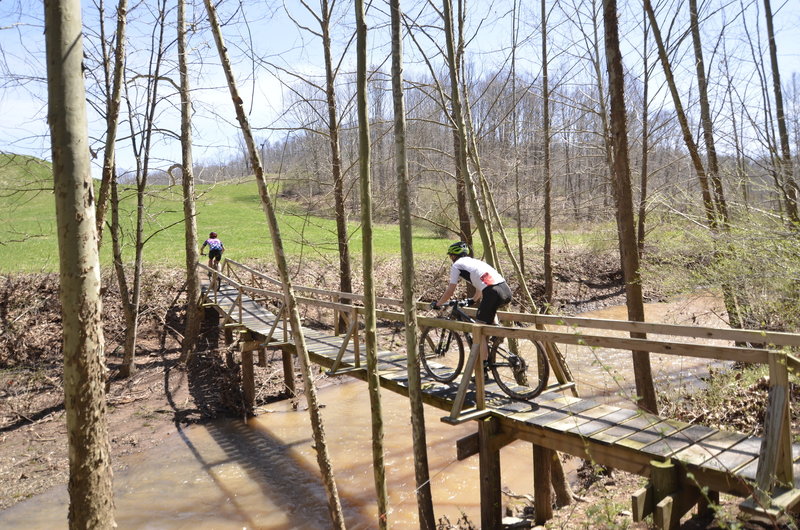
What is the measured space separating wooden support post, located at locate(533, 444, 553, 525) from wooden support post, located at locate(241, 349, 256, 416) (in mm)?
7652

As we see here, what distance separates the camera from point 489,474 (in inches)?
249

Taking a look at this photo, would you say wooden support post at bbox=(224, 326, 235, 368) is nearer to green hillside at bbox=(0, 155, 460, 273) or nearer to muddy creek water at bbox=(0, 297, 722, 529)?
muddy creek water at bbox=(0, 297, 722, 529)

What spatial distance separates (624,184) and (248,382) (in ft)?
30.0

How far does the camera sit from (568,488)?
7656 millimetres

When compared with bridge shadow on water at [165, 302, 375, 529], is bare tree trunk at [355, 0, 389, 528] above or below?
above

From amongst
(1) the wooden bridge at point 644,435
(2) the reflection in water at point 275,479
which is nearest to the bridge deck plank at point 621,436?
(1) the wooden bridge at point 644,435

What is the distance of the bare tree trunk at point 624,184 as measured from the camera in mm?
7676

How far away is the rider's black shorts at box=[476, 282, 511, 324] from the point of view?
21.7 feet

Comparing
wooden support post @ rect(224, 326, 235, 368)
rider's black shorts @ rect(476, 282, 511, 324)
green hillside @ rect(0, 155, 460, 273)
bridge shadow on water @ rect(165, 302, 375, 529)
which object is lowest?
bridge shadow on water @ rect(165, 302, 375, 529)

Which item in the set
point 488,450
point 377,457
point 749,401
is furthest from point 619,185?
point 377,457

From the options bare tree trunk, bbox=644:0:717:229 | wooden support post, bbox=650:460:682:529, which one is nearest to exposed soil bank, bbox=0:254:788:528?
wooden support post, bbox=650:460:682:529

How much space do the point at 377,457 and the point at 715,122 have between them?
11.8 metres

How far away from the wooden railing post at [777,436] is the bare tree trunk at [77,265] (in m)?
5.11

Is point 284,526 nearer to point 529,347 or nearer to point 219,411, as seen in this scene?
point 219,411
